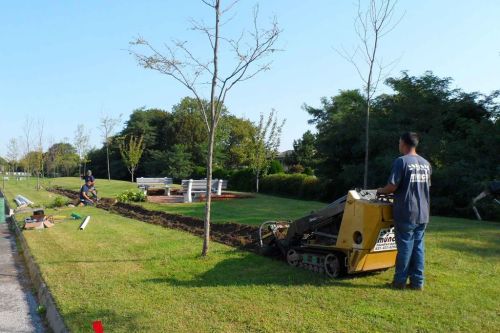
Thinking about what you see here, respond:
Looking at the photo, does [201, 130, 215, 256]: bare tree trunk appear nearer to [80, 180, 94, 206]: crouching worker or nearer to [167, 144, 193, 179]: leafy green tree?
[80, 180, 94, 206]: crouching worker

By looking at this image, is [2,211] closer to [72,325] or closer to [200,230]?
[200,230]

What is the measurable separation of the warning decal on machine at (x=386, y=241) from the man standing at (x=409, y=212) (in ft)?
0.94

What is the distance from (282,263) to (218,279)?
125 cm

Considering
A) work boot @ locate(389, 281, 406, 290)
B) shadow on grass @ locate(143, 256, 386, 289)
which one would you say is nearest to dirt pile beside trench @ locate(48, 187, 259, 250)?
shadow on grass @ locate(143, 256, 386, 289)

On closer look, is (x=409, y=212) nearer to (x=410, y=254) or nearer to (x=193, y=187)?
(x=410, y=254)

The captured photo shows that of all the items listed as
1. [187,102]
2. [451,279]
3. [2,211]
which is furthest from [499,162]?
[187,102]

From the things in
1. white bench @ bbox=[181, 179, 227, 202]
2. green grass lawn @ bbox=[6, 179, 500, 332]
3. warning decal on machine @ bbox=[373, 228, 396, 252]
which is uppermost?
white bench @ bbox=[181, 179, 227, 202]

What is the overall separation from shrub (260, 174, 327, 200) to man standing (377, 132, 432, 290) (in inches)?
713

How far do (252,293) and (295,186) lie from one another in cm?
2091

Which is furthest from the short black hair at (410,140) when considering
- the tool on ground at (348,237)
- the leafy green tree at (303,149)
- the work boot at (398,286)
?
the leafy green tree at (303,149)

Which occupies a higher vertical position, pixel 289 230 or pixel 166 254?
pixel 289 230

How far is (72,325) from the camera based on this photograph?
4844 mm

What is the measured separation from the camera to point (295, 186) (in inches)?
1039

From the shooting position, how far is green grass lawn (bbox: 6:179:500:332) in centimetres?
461
